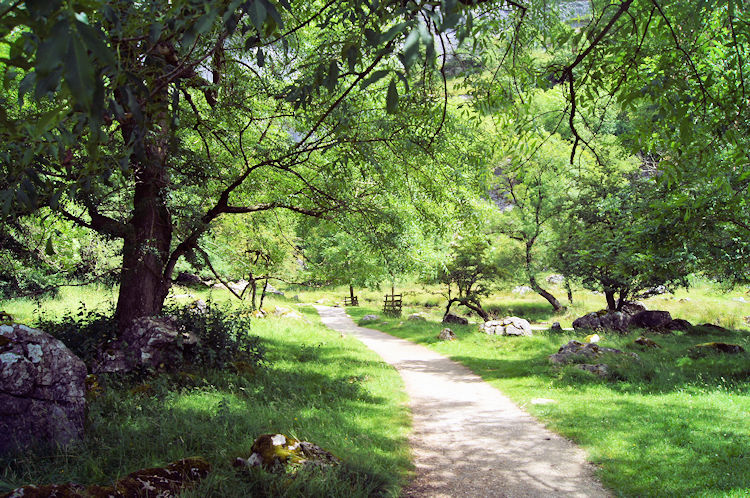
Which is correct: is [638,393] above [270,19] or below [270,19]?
below

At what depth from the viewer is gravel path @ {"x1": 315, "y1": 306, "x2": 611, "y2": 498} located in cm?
503

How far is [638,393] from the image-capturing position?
902 centimetres

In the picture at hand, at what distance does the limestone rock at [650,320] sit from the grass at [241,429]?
11.9 metres

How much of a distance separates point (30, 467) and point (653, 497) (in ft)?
19.3

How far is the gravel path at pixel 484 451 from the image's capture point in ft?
16.5

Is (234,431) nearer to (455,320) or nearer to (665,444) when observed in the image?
(665,444)

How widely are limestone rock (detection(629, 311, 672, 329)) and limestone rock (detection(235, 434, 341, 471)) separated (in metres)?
16.3

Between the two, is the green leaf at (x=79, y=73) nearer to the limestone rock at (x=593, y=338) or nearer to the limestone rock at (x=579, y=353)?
the limestone rock at (x=579, y=353)

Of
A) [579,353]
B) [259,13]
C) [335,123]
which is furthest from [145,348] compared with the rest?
[579,353]

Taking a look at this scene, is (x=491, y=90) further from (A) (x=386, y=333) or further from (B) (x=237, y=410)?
(A) (x=386, y=333)

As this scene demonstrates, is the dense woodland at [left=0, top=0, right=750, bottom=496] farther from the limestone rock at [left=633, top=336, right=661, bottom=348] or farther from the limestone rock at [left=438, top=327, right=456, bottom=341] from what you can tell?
the limestone rock at [left=438, top=327, right=456, bottom=341]

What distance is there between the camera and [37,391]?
4.79m

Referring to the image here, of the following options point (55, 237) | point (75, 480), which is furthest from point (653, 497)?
point (55, 237)

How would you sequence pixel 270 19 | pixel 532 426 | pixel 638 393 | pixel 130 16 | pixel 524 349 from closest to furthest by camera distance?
pixel 270 19
pixel 130 16
pixel 532 426
pixel 638 393
pixel 524 349
